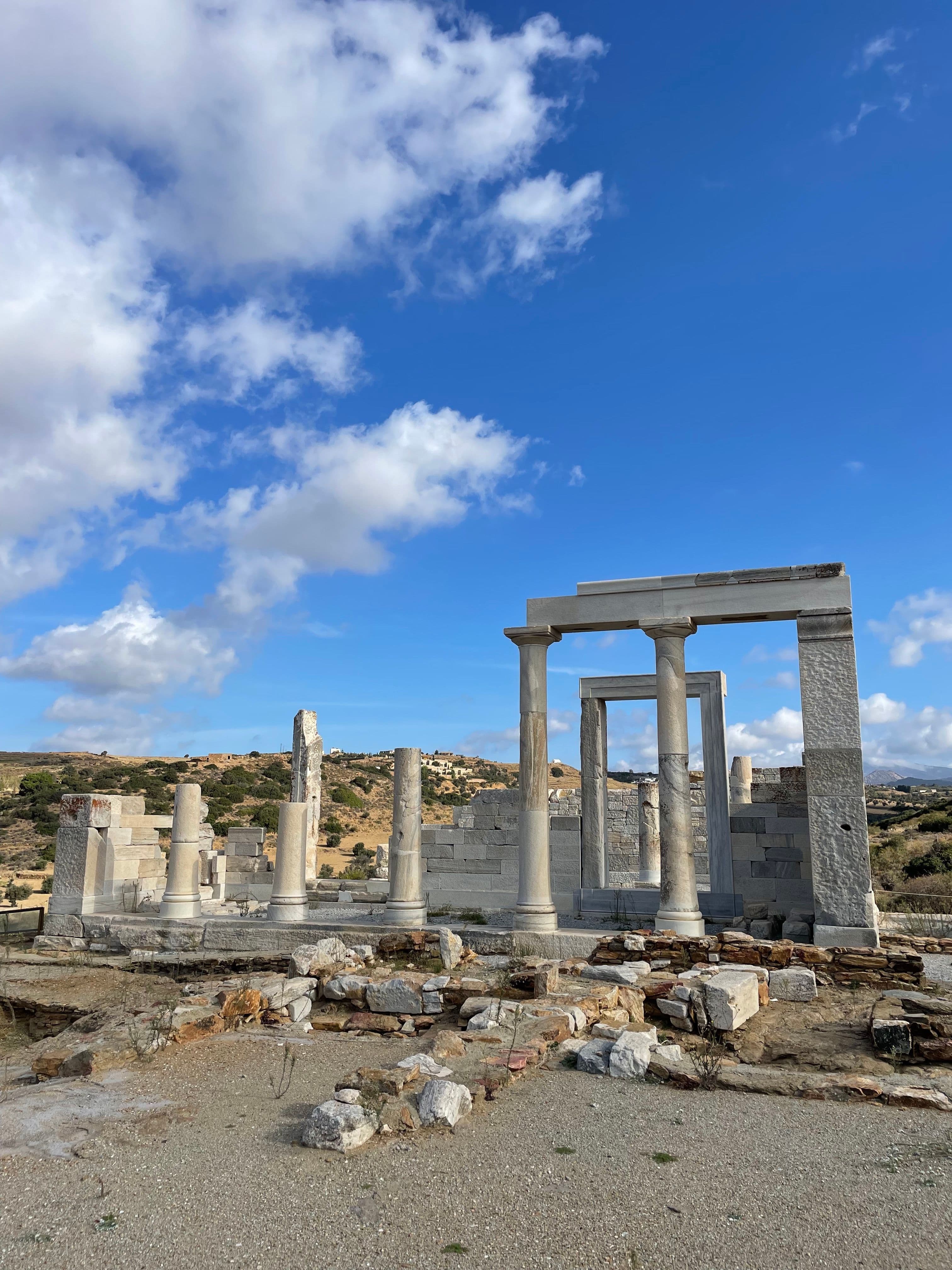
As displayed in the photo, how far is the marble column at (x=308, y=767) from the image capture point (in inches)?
1009

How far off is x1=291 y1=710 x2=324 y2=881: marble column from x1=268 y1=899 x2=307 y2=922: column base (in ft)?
30.8

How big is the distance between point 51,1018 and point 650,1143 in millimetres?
10477

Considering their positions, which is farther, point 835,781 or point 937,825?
point 937,825

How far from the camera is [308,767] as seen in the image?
26.2 m

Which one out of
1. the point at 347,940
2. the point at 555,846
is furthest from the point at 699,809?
the point at 347,940

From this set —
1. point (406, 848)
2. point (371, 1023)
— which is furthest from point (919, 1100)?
point (406, 848)

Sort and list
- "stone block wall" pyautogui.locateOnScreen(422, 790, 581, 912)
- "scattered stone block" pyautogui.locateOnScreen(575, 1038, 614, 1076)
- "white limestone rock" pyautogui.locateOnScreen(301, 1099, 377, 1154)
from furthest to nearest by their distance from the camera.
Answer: "stone block wall" pyautogui.locateOnScreen(422, 790, 581, 912)
"scattered stone block" pyautogui.locateOnScreen(575, 1038, 614, 1076)
"white limestone rock" pyautogui.locateOnScreen(301, 1099, 377, 1154)

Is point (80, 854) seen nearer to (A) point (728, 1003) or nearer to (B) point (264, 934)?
(B) point (264, 934)

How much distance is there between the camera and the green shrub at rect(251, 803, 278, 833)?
3741cm

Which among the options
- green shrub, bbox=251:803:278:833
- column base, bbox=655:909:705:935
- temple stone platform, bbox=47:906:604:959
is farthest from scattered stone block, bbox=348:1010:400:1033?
green shrub, bbox=251:803:278:833

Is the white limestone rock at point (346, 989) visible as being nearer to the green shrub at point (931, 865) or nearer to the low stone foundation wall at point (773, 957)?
the low stone foundation wall at point (773, 957)

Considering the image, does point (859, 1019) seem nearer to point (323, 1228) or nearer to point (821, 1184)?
point (821, 1184)

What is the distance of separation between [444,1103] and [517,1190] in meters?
1.19

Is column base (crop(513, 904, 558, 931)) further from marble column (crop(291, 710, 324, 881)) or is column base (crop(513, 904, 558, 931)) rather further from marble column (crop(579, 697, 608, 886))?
marble column (crop(291, 710, 324, 881))
